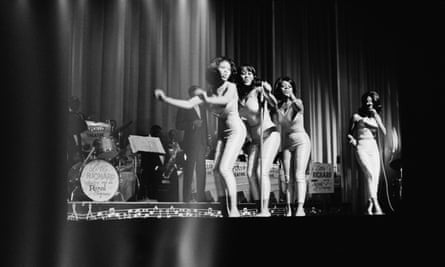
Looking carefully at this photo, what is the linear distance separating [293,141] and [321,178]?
497 mm

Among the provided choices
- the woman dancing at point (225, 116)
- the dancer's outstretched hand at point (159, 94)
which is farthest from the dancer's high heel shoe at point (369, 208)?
the dancer's outstretched hand at point (159, 94)

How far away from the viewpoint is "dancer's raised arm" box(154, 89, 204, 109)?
4.59 m

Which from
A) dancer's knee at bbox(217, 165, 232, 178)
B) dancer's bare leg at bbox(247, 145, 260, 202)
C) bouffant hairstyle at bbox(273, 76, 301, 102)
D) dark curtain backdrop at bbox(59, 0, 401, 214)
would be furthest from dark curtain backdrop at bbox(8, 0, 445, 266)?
dancer's knee at bbox(217, 165, 232, 178)

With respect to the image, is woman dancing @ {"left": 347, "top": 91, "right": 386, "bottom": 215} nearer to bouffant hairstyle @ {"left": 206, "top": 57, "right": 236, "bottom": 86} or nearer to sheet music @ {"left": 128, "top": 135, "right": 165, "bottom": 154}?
bouffant hairstyle @ {"left": 206, "top": 57, "right": 236, "bottom": 86}

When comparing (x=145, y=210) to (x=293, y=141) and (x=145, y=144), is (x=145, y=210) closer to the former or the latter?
(x=145, y=144)

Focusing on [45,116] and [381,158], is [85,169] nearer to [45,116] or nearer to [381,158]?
[45,116]

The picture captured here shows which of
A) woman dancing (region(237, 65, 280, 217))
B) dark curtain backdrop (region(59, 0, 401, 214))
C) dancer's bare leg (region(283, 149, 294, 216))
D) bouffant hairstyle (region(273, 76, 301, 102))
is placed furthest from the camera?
bouffant hairstyle (region(273, 76, 301, 102))

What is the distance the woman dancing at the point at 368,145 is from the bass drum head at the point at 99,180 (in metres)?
2.67

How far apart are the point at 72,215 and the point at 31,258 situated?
0.87 meters

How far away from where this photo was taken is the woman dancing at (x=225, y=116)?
476cm

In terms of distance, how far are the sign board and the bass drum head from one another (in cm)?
204

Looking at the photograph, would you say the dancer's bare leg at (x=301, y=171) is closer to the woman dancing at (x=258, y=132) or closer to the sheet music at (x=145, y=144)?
the woman dancing at (x=258, y=132)

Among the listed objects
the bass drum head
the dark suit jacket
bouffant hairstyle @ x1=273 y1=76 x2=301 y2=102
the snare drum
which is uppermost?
bouffant hairstyle @ x1=273 y1=76 x2=301 y2=102

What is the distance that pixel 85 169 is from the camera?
418cm
